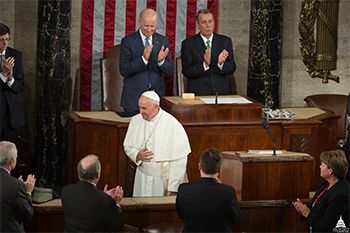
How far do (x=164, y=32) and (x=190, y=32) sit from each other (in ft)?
1.25

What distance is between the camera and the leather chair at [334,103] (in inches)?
579

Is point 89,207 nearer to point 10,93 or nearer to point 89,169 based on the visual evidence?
point 89,169

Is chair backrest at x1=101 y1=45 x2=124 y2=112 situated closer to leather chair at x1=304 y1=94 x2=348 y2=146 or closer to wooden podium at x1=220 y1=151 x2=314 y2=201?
leather chair at x1=304 y1=94 x2=348 y2=146

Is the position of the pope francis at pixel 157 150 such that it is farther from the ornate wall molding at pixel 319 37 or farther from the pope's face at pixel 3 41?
the ornate wall molding at pixel 319 37

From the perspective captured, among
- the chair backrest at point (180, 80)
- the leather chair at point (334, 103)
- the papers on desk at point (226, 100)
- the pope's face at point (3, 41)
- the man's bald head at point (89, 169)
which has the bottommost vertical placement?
the man's bald head at point (89, 169)

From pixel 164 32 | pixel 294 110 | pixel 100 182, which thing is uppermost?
pixel 164 32

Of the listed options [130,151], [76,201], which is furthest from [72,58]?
[76,201]

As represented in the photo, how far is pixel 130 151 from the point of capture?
40.6 ft

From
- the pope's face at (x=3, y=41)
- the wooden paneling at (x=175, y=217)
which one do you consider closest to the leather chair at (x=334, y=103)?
the wooden paneling at (x=175, y=217)

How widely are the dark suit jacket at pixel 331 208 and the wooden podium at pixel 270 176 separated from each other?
87 cm

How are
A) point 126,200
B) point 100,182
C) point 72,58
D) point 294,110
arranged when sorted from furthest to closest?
point 72,58
point 294,110
point 100,182
point 126,200

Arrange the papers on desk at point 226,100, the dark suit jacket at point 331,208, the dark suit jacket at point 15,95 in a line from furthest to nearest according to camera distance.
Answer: the dark suit jacket at point 15,95 < the papers on desk at point 226,100 < the dark suit jacket at point 331,208

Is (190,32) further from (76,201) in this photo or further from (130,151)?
(76,201)

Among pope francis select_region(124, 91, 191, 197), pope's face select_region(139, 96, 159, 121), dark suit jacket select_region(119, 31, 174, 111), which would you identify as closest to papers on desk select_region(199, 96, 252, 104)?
dark suit jacket select_region(119, 31, 174, 111)
